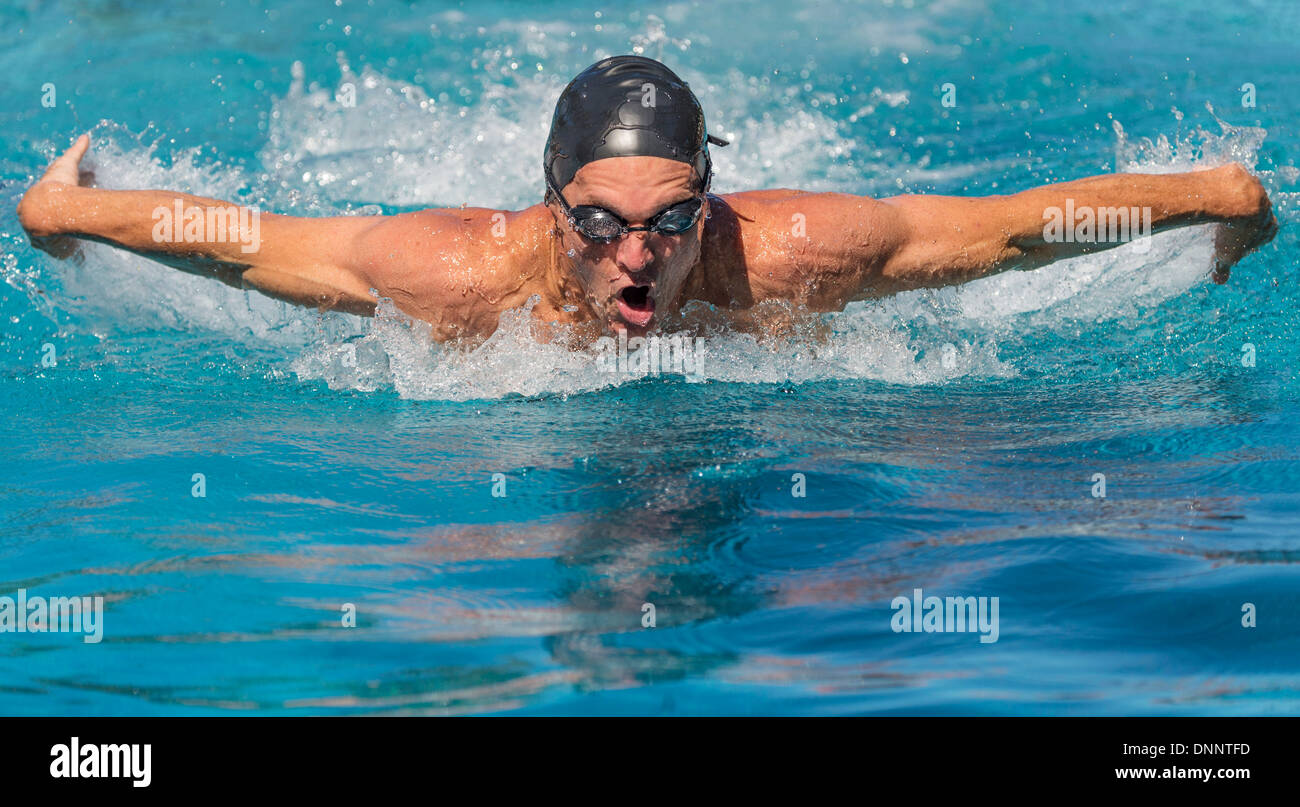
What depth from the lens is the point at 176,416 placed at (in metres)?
4.62

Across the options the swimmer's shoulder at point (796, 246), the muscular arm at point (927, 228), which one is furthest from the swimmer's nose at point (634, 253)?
the muscular arm at point (927, 228)

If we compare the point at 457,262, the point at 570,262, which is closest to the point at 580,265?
the point at 570,262

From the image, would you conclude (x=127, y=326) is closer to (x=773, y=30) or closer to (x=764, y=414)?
(x=764, y=414)

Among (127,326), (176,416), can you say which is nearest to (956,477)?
(176,416)

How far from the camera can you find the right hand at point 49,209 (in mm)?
4656

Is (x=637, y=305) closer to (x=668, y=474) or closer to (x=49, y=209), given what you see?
(x=668, y=474)

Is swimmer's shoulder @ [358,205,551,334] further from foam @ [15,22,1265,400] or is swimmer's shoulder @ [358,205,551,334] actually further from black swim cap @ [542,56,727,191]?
black swim cap @ [542,56,727,191]

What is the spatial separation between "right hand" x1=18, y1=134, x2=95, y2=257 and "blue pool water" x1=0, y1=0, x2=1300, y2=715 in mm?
438

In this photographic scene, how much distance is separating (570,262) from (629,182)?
1.45 feet

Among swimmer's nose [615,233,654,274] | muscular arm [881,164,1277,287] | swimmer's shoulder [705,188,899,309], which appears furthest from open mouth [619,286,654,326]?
muscular arm [881,164,1277,287]

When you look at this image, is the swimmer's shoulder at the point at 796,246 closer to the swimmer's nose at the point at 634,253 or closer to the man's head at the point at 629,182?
the man's head at the point at 629,182

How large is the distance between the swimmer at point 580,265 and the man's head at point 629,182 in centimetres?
3

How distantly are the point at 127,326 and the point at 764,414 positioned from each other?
2.97m
